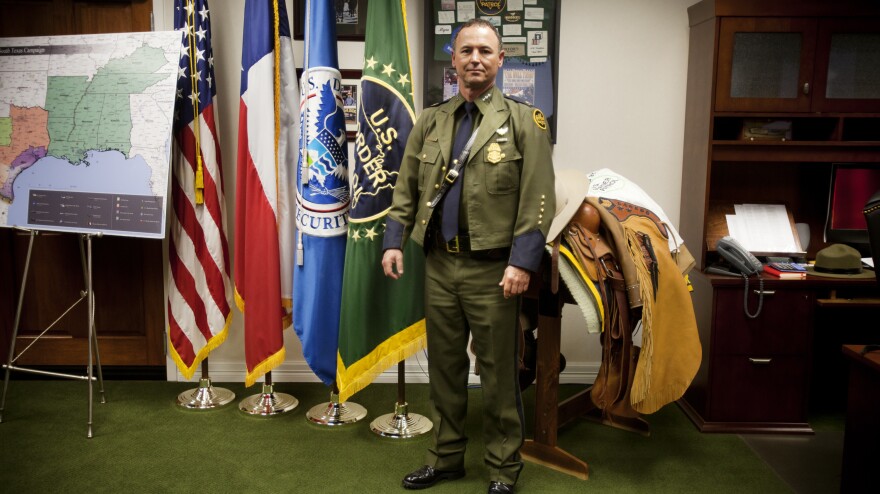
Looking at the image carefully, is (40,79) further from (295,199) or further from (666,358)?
(666,358)

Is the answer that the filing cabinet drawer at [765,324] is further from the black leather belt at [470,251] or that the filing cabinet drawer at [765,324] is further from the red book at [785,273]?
the black leather belt at [470,251]

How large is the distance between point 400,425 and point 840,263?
2163 mm

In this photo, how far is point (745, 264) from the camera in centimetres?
308

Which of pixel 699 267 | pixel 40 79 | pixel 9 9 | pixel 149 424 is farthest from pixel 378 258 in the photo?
pixel 9 9

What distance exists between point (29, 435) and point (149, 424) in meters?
0.50

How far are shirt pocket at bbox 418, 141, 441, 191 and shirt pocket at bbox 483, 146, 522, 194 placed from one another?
0.19 metres

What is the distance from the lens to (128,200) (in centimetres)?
303

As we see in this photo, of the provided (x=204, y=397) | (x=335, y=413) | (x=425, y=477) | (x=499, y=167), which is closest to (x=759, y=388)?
(x=425, y=477)

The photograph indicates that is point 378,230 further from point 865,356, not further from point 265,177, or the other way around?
point 865,356

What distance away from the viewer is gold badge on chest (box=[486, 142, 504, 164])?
2369 mm

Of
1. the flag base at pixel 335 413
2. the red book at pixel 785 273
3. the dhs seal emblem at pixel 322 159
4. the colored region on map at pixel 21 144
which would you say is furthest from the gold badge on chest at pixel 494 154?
the colored region on map at pixel 21 144

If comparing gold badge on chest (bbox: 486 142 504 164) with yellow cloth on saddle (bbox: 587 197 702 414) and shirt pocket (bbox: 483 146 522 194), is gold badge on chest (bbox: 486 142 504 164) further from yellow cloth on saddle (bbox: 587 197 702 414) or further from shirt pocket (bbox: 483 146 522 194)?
yellow cloth on saddle (bbox: 587 197 702 414)

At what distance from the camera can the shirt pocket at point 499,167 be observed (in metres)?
2.37

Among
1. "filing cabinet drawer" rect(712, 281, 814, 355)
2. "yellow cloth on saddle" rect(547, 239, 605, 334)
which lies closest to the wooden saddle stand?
"yellow cloth on saddle" rect(547, 239, 605, 334)
